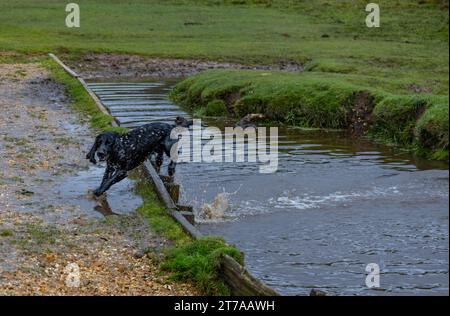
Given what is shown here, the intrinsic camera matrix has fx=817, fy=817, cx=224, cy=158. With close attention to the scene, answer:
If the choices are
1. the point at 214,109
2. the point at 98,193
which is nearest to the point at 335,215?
the point at 98,193

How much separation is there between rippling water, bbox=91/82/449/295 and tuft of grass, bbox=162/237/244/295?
3.08 feet

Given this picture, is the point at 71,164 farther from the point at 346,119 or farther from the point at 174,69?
the point at 174,69

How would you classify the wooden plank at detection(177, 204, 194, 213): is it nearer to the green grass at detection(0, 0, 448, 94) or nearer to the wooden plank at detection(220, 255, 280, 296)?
the wooden plank at detection(220, 255, 280, 296)

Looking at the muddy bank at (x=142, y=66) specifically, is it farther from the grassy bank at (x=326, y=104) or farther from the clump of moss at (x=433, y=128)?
the clump of moss at (x=433, y=128)

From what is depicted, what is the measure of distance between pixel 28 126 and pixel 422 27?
33.3m

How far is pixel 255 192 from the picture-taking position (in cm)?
1595

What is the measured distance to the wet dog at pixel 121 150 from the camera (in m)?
14.1

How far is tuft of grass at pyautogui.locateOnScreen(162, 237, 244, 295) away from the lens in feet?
33.2

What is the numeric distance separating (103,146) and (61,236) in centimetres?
232

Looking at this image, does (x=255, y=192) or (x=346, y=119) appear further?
(x=346, y=119)

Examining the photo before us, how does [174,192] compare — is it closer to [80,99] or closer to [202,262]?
[202,262]

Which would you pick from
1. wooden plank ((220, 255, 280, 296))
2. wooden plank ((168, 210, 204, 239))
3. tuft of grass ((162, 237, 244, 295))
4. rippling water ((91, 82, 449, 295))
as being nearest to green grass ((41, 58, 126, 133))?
rippling water ((91, 82, 449, 295))

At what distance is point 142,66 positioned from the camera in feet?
126
